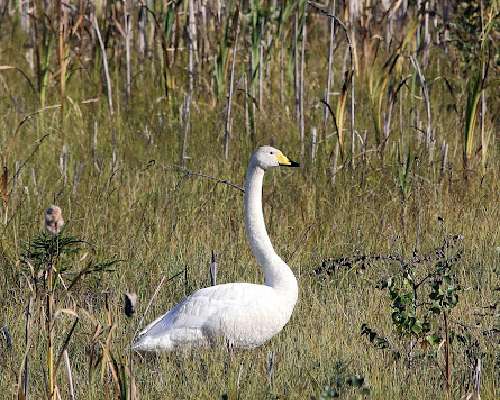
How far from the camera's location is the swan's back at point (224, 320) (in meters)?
4.59

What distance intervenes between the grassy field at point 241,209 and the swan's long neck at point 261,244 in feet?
0.73

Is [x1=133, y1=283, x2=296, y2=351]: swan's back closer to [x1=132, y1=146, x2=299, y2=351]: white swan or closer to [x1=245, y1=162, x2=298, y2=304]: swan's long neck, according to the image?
[x1=132, y1=146, x2=299, y2=351]: white swan

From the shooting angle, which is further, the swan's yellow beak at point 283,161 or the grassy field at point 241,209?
the swan's yellow beak at point 283,161

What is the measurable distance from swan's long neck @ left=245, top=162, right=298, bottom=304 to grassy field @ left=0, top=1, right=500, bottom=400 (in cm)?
22

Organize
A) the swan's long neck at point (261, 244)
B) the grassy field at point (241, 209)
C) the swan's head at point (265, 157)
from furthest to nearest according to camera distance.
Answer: the swan's head at point (265, 157) → the swan's long neck at point (261, 244) → the grassy field at point (241, 209)

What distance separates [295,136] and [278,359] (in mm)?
3127

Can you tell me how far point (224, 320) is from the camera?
4625 millimetres

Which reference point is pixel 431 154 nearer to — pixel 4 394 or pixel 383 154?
pixel 383 154

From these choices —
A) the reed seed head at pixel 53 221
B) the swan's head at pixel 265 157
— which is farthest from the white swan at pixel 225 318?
the reed seed head at pixel 53 221

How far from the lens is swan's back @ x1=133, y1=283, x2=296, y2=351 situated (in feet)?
15.1

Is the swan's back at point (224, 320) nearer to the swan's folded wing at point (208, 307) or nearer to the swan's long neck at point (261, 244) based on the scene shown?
the swan's folded wing at point (208, 307)

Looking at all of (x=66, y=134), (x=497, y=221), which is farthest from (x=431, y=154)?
(x=66, y=134)

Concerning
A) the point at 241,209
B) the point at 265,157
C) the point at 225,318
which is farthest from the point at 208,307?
the point at 241,209

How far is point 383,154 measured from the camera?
23.1 ft
